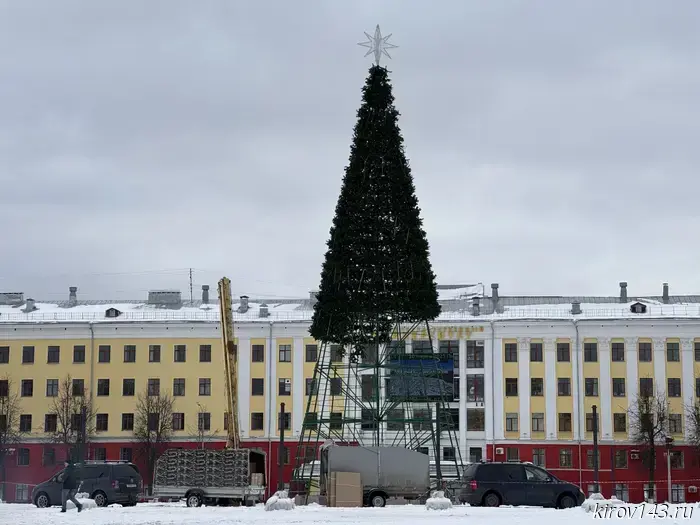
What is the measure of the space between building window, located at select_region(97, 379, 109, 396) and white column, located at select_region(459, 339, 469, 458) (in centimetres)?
2535

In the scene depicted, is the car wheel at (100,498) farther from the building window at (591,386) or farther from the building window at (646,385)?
the building window at (646,385)

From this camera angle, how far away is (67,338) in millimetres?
87688

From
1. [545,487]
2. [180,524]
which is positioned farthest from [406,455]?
[180,524]

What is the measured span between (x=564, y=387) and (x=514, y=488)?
149ft

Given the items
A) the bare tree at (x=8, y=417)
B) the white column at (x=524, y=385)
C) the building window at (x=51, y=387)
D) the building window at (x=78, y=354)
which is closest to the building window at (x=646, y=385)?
the white column at (x=524, y=385)

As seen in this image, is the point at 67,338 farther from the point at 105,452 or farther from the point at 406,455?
the point at 406,455

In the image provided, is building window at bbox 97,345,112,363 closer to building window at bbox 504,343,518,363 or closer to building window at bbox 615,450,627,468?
building window at bbox 504,343,518,363

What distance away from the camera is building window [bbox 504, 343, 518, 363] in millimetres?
84250

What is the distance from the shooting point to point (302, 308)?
90438mm

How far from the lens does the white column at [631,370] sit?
8325cm

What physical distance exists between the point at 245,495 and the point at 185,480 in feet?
11.0

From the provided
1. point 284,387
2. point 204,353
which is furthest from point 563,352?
point 204,353

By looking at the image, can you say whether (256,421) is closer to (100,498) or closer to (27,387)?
(27,387)

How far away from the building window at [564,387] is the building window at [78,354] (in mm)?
34007
